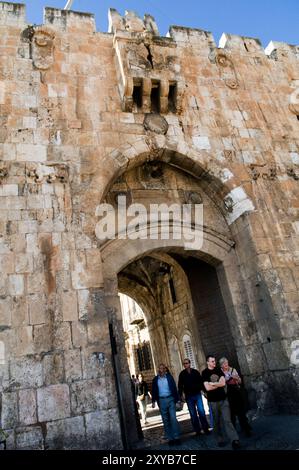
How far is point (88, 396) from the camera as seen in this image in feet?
16.0

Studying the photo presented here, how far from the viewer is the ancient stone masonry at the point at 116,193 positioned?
496 cm

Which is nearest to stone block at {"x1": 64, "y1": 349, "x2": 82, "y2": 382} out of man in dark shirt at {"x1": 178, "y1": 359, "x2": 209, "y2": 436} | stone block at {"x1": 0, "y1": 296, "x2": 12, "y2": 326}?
stone block at {"x1": 0, "y1": 296, "x2": 12, "y2": 326}

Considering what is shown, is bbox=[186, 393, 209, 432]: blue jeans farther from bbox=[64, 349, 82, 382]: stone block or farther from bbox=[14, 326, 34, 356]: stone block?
bbox=[14, 326, 34, 356]: stone block

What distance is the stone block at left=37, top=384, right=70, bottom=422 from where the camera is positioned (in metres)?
4.66

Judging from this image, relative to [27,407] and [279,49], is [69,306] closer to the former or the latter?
[27,407]

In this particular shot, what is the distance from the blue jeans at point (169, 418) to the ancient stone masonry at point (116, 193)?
55cm

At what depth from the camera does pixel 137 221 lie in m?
6.96

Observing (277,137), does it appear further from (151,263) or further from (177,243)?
(151,263)

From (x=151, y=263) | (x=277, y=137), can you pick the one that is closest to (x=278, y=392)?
(x=277, y=137)

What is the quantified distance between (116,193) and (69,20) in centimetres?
423

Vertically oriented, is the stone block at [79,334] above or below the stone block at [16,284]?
below

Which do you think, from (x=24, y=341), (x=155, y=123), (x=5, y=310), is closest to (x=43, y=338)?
(x=24, y=341)

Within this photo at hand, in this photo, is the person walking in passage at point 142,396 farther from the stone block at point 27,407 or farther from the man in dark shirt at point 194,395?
the stone block at point 27,407

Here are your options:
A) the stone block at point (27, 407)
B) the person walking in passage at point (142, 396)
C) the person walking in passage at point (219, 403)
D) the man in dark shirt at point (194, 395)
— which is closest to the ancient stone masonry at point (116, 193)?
the stone block at point (27, 407)
